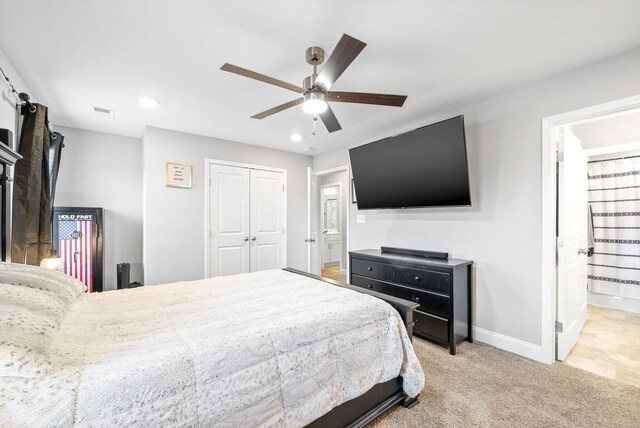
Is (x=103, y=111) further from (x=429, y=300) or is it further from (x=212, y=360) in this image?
(x=429, y=300)

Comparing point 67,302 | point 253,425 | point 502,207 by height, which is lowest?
point 253,425

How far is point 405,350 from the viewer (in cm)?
174

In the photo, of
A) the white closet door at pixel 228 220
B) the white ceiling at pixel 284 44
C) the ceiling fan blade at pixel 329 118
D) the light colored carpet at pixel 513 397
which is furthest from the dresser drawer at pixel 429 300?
the white closet door at pixel 228 220

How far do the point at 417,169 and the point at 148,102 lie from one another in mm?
2772

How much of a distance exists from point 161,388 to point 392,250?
2.78 metres

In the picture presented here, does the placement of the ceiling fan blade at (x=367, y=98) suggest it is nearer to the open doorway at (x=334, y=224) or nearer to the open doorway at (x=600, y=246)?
the open doorway at (x=600, y=246)

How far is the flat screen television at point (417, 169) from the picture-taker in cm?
263

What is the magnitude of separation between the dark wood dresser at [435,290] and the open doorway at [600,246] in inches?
28.1

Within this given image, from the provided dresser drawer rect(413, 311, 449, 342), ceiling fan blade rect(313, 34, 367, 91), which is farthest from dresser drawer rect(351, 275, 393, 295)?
ceiling fan blade rect(313, 34, 367, 91)

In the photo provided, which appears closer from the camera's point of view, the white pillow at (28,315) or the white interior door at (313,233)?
the white pillow at (28,315)

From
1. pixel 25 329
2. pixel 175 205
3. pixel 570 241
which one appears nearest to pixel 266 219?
pixel 175 205

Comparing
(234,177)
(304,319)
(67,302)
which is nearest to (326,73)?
(304,319)

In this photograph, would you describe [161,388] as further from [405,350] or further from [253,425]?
[405,350]

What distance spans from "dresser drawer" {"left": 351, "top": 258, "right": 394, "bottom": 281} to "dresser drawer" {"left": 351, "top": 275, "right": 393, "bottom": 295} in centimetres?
5
